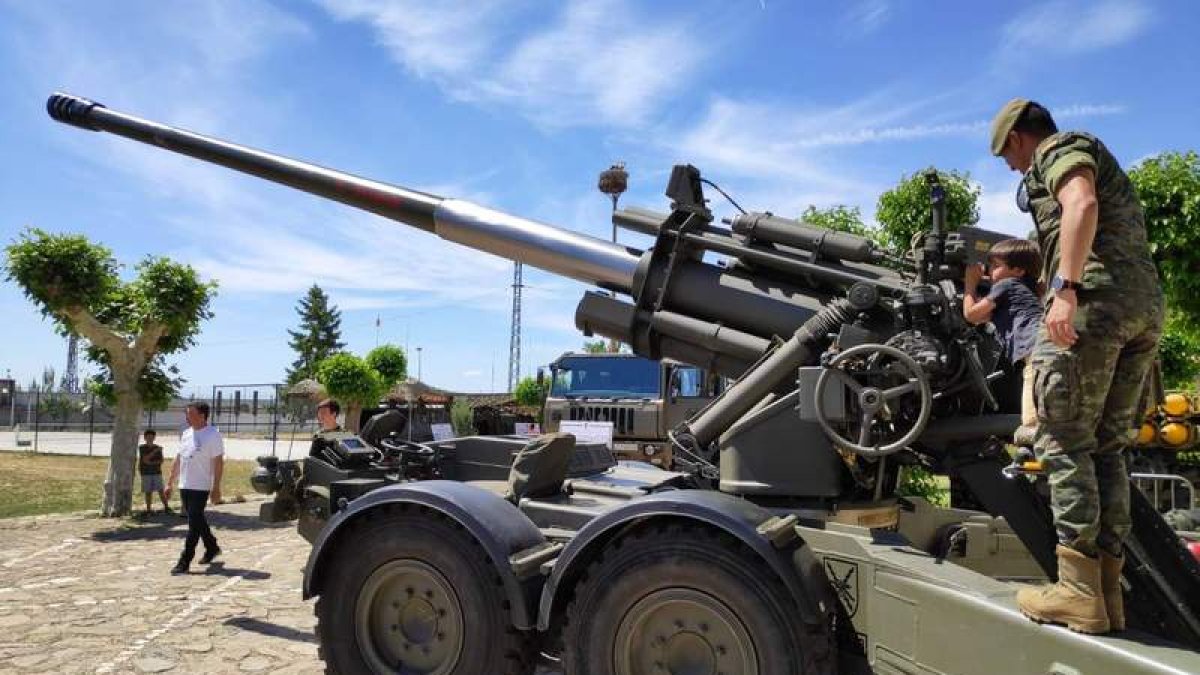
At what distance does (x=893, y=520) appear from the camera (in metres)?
4.29

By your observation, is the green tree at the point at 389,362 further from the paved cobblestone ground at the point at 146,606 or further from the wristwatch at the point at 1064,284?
the wristwatch at the point at 1064,284

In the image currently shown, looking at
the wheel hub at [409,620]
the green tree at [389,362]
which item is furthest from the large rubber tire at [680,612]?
the green tree at [389,362]

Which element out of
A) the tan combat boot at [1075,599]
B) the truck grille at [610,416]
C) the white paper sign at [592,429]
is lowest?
the tan combat boot at [1075,599]

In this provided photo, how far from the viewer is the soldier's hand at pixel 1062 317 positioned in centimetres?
275

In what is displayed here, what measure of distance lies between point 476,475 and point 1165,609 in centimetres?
353

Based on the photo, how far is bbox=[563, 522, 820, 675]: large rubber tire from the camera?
338 centimetres

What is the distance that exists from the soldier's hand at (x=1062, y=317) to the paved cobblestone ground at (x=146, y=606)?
3531 millimetres

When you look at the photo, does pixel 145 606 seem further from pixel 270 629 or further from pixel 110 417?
pixel 110 417

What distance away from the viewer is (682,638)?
3568 millimetres

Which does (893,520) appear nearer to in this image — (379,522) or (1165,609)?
(1165,609)

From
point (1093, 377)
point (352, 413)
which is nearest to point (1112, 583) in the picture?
point (1093, 377)

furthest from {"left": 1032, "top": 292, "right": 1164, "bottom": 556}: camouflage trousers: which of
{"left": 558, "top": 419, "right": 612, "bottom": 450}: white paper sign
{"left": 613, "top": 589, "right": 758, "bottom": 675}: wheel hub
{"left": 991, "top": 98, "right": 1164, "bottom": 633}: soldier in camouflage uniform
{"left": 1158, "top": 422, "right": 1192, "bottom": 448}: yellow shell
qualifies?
{"left": 1158, "top": 422, "right": 1192, "bottom": 448}: yellow shell

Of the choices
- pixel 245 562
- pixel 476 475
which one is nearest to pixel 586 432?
pixel 245 562

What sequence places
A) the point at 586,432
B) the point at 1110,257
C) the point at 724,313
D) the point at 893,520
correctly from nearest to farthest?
the point at 1110,257
the point at 893,520
the point at 724,313
the point at 586,432
